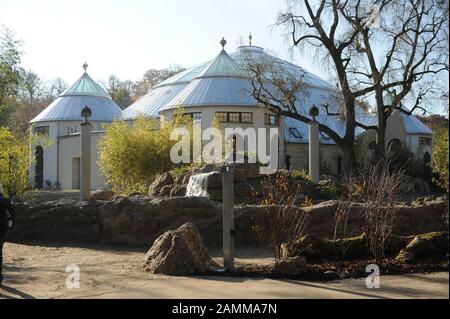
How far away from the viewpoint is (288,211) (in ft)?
35.3

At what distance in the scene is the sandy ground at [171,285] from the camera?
25.1ft

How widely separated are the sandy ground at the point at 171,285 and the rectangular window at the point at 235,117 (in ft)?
97.2

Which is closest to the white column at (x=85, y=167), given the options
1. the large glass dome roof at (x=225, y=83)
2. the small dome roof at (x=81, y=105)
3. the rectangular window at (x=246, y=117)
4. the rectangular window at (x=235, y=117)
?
the large glass dome roof at (x=225, y=83)

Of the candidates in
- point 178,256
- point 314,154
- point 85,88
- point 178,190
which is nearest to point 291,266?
point 178,256

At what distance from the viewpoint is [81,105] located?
56.4 m

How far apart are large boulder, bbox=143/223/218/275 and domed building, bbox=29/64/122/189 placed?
3577cm

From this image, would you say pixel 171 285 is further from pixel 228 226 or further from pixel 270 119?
pixel 270 119

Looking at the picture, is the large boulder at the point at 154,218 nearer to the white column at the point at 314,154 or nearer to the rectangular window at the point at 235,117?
the white column at the point at 314,154

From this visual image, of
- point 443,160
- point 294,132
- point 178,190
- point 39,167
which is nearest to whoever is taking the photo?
point 443,160

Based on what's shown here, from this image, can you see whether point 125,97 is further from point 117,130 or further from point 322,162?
point 117,130

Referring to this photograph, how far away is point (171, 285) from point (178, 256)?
123cm

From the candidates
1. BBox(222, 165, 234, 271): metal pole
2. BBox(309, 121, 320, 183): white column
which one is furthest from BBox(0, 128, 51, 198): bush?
BBox(309, 121, 320, 183): white column

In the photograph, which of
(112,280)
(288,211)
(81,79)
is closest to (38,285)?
(112,280)

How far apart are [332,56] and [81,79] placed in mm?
35781
